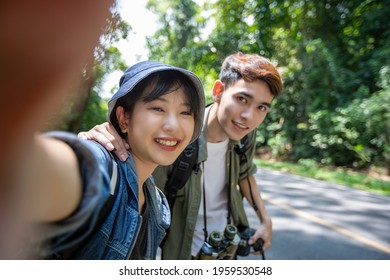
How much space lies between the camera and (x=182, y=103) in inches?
38.2

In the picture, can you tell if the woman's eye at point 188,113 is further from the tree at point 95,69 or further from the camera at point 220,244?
the camera at point 220,244

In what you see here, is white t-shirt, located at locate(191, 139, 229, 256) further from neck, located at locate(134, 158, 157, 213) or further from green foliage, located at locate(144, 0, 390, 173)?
green foliage, located at locate(144, 0, 390, 173)

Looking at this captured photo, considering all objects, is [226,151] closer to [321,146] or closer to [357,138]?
[357,138]

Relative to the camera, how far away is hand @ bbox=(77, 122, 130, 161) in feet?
2.77

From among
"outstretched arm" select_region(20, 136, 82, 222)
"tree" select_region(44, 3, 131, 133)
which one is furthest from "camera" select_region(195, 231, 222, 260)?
"outstretched arm" select_region(20, 136, 82, 222)

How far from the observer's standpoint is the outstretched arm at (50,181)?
1.27 feet

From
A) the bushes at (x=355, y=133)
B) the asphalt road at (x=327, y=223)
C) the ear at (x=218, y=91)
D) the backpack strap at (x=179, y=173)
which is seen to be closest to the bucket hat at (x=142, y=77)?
the backpack strap at (x=179, y=173)

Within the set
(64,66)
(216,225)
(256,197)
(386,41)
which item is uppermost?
(386,41)

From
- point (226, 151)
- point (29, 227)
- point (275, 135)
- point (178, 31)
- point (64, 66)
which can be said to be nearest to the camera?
point (64, 66)

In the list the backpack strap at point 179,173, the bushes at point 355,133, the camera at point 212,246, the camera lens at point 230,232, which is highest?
the bushes at point 355,133

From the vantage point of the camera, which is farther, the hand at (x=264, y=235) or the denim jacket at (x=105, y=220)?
the hand at (x=264, y=235)

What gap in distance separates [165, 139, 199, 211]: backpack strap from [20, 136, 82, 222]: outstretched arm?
0.88 m
